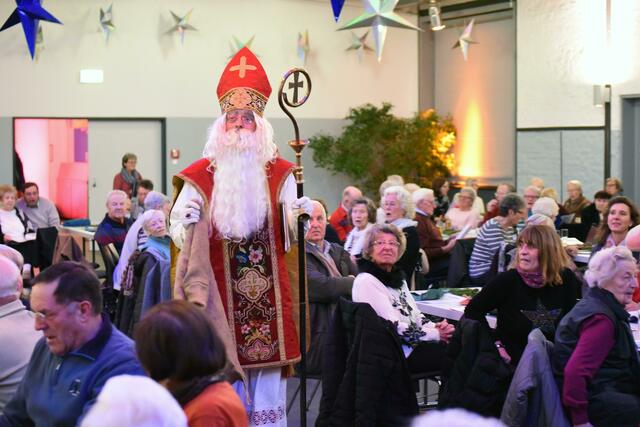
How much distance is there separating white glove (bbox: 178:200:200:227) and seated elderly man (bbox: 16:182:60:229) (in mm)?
6571

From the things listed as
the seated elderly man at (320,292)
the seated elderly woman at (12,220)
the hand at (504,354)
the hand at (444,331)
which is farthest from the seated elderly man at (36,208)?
the hand at (504,354)

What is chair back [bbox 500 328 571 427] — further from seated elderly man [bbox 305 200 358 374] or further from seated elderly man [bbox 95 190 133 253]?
seated elderly man [bbox 95 190 133 253]

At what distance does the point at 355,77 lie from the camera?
18047mm

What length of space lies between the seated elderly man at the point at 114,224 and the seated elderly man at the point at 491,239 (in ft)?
10.3

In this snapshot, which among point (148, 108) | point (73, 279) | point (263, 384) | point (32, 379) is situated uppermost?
point (148, 108)

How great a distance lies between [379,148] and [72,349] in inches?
584

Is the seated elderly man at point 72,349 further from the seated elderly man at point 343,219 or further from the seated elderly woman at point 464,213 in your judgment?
the seated elderly woman at point 464,213

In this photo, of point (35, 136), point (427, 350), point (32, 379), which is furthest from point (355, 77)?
point (32, 379)

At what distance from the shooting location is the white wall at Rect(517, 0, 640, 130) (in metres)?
15.0

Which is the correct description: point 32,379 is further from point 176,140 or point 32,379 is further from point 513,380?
point 176,140

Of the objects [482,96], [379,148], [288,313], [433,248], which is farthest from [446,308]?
[482,96]

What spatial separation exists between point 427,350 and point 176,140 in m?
11.9

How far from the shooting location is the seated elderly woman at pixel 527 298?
16.0 feet

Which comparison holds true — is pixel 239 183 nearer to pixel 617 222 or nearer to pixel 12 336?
pixel 12 336
